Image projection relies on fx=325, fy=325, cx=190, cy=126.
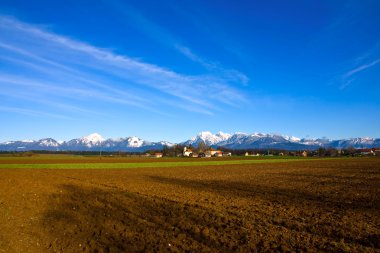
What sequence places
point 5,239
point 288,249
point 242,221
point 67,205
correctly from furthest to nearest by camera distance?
point 67,205 → point 242,221 → point 5,239 → point 288,249

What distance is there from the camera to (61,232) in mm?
13523

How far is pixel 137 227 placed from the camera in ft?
45.2

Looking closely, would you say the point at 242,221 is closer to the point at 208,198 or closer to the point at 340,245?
the point at 340,245

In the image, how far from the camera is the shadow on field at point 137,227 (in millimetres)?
11281

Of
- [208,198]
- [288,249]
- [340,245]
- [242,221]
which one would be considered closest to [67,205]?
[208,198]

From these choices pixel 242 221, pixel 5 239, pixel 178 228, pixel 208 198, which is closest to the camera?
pixel 5 239

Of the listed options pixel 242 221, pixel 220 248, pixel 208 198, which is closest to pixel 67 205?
pixel 208 198

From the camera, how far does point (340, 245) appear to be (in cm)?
1093

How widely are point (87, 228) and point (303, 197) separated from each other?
15.4 m

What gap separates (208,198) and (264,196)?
4396 mm

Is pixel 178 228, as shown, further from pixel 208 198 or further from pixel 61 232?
pixel 208 198

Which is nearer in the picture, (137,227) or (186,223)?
(137,227)

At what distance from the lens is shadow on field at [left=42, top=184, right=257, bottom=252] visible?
11281mm

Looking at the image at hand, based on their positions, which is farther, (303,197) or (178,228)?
(303,197)
